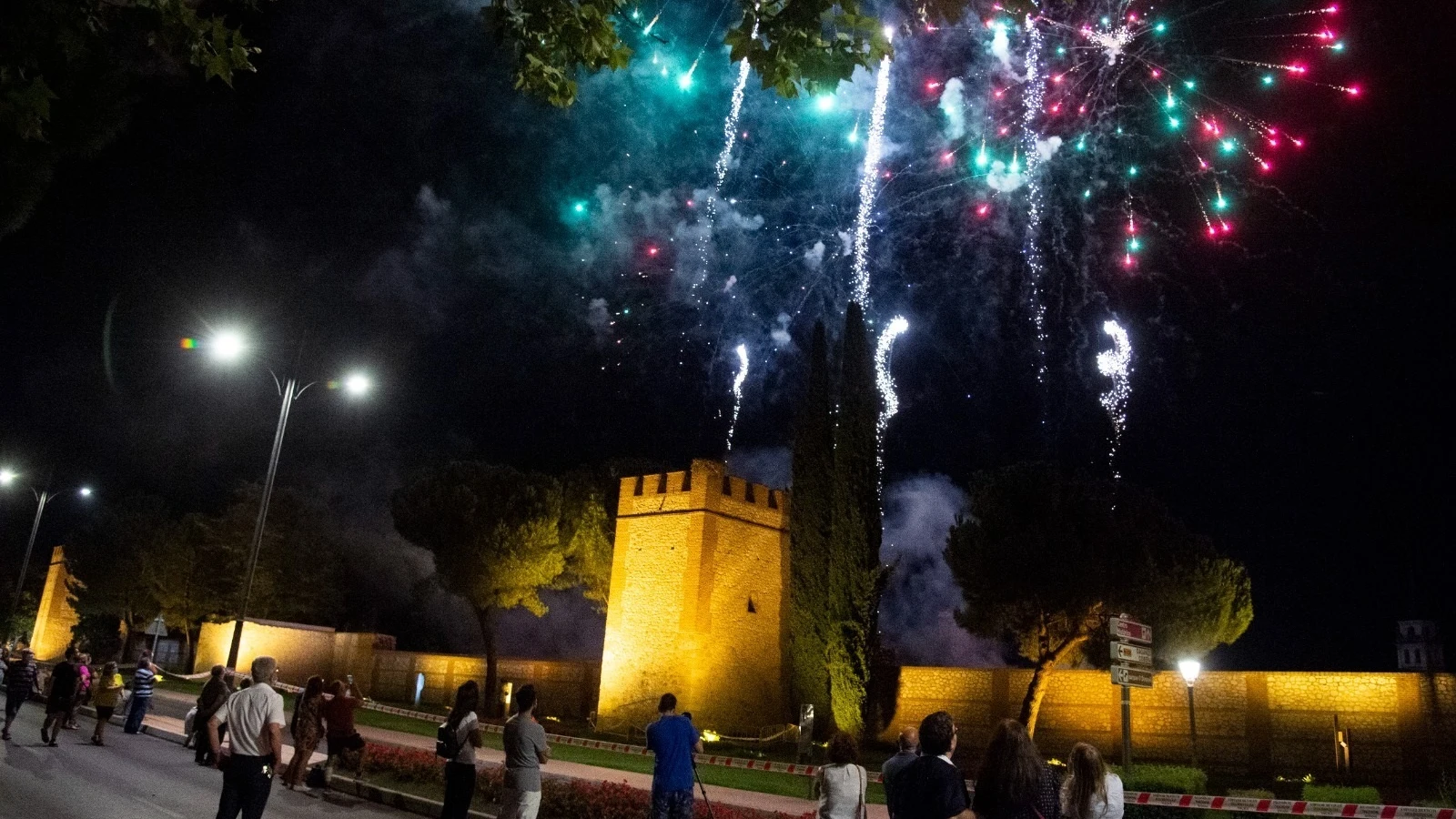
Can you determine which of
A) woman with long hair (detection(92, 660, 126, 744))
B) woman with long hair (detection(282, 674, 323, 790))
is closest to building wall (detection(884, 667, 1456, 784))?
woman with long hair (detection(282, 674, 323, 790))

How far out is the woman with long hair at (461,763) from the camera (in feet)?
27.2

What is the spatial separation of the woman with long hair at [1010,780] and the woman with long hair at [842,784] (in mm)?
1765

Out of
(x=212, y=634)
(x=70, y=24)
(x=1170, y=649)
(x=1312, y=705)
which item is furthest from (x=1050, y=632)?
(x=212, y=634)

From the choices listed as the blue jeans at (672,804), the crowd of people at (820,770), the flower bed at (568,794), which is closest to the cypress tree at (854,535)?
the flower bed at (568,794)

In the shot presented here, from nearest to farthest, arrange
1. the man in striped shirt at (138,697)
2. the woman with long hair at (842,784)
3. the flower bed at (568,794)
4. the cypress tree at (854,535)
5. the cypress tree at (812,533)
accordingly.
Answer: the woman with long hair at (842,784) < the flower bed at (568,794) < the man in striped shirt at (138,697) < the cypress tree at (854,535) < the cypress tree at (812,533)

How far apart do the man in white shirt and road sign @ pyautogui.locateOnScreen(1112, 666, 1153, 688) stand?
9.48m

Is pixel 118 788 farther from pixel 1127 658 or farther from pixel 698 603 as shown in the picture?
pixel 698 603

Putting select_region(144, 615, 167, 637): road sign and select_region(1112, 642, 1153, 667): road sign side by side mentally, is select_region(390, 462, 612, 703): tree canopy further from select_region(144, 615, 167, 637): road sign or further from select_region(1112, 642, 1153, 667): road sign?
select_region(1112, 642, 1153, 667): road sign

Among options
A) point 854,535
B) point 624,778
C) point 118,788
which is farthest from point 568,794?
point 854,535

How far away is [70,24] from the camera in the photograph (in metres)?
4.49

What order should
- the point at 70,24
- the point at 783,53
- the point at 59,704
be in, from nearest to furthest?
1. the point at 70,24
2. the point at 783,53
3. the point at 59,704

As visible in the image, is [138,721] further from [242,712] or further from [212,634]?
[212,634]

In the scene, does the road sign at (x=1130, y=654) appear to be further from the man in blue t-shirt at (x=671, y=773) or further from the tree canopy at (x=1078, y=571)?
the tree canopy at (x=1078, y=571)

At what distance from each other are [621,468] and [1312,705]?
22.9 meters
